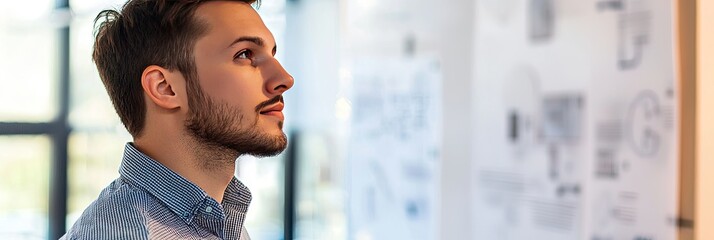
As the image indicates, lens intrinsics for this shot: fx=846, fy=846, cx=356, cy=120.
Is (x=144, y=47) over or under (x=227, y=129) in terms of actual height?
over

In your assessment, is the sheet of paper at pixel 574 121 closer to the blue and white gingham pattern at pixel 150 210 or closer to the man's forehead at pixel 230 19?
the man's forehead at pixel 230 19

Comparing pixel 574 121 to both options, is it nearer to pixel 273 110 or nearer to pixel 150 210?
pixel 273 110

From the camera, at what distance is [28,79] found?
345cm

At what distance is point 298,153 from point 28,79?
1610 mm

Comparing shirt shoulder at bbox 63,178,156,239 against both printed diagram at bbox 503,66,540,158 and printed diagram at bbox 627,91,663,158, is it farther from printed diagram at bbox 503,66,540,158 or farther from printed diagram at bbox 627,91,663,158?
printed diagram at bbox 503,66,540,158

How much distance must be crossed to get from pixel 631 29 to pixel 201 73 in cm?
152

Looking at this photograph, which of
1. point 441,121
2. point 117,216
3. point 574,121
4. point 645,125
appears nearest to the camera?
point 117,216

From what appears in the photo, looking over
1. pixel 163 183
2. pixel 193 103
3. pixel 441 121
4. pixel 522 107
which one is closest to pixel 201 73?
pixel 193 103

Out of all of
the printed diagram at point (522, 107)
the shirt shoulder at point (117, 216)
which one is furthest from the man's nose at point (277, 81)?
the printed diagram at point (522, 107)

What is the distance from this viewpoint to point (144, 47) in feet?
4.71

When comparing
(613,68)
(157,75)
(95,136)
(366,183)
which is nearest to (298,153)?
(366,183)

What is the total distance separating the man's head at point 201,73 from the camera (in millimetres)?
1384

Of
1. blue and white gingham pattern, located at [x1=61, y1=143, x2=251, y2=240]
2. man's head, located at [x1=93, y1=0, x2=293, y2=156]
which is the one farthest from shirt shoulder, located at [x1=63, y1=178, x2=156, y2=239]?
man's head, located at [x1=93, y1=0, x2=293, y2=156]

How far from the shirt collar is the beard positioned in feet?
0.29
